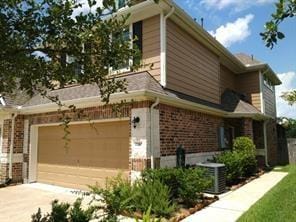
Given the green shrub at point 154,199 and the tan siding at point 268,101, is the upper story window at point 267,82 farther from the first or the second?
the green shrub at point 154,199

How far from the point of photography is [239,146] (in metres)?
13.8

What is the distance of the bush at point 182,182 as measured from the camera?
26.2 feet

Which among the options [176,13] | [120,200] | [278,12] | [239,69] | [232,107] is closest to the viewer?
[278,12]

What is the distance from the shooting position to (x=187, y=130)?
37.0 ft

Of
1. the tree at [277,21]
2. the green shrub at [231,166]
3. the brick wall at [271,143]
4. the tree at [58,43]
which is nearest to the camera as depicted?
the tree at [277,21]

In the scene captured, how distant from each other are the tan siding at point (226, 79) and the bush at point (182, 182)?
9604 millimetres

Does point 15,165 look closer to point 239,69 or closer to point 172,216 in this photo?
point 172,216

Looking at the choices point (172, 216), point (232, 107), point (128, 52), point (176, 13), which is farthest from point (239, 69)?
point (128, 52)

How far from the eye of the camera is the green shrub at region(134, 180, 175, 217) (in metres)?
7.04

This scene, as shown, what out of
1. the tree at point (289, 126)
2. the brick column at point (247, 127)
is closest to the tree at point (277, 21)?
the brick column at point (247, 127)

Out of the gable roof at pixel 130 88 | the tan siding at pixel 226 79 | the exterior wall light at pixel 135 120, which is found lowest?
the exterior wall light at pixel 135 120

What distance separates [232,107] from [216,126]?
2.34 m

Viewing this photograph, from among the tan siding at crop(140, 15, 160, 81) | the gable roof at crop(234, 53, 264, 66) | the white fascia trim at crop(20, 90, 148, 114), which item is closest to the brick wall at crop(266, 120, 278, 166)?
the gable roof at crop(234, 53, 264, 66)

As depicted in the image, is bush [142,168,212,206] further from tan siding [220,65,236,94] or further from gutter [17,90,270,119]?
tan siding [220,65,236,94]
